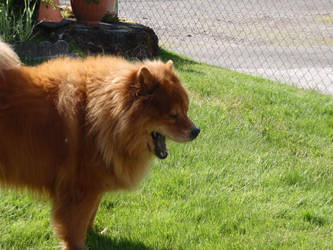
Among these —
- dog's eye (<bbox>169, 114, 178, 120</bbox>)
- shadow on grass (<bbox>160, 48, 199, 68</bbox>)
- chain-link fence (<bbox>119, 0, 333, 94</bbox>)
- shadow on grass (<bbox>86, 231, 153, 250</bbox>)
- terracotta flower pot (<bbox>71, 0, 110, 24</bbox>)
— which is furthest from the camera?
chain-link fence (<bbox>119, 0, 333, 94</bbox>)

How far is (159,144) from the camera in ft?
10.7

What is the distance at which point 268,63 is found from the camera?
1007cm

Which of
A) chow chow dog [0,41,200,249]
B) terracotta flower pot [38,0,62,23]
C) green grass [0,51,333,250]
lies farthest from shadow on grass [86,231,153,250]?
terracotta flower pot [38,0,62,23]

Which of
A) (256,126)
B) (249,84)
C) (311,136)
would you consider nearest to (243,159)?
(256,126)

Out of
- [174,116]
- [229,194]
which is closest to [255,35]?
[229,194]

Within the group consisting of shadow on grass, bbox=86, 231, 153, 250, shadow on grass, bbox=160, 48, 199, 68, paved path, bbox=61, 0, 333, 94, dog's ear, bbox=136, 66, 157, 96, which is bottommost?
paved path, bbox=61, 0, 333, 94

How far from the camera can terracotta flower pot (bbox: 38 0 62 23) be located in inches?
278

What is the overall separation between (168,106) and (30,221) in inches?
62.9

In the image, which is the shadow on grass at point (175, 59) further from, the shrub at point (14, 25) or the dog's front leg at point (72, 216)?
Answer: the dog's front leg at point (72, 216)

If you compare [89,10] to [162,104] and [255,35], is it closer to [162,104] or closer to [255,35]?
[162,104]

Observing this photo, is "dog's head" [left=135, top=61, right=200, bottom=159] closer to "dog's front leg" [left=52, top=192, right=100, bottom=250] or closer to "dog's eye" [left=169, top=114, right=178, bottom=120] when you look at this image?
"dog's eye" [left=169, top=114, right=178, bottom=120]

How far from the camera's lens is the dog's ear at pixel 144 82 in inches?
119

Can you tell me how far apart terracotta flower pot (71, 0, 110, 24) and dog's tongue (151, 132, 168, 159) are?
4.95 meters

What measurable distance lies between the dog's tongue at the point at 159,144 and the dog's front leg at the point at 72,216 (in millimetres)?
570
